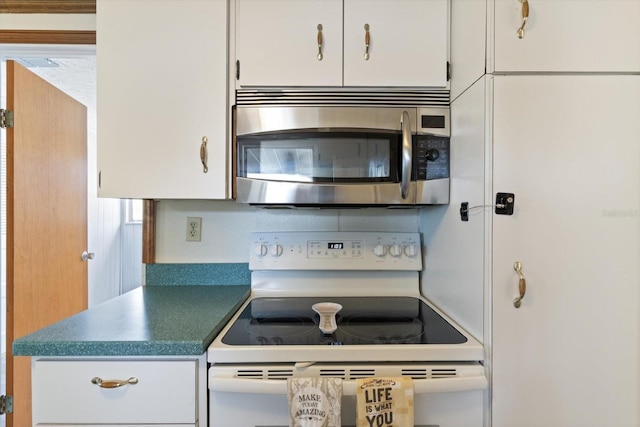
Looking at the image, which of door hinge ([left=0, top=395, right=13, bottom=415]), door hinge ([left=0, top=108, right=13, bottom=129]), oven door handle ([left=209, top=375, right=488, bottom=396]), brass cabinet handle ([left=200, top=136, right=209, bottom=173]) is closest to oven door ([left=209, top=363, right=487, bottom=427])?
oven door handle ([left=209, top=375, right=488, bottom=396])

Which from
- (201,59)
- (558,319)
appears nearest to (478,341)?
(558,319)

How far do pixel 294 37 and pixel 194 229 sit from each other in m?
0.93

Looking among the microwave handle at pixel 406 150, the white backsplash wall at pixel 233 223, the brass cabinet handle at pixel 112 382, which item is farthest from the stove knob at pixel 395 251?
the brass cabinet handle at pixel 112 382

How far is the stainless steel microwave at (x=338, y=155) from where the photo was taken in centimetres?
118

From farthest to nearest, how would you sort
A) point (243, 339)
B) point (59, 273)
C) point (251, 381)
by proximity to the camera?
1. point (59, 273)
2. point (243, 339)
3. point (251, 381)

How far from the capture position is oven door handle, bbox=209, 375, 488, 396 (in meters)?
0.83

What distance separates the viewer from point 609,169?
0.89 m

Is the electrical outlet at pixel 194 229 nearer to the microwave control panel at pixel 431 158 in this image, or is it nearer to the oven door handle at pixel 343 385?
the oven door handle at pixel 343 385

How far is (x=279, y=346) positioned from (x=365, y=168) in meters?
0.66

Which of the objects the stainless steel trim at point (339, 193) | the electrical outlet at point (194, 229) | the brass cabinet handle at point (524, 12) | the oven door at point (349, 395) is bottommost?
the oven door at point (349, 395)

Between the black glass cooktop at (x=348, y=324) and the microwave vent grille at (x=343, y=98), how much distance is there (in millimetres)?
762

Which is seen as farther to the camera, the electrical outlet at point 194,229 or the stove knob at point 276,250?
the electrical outlet at point 194,229

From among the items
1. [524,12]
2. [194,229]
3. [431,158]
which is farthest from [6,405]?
[524,12]

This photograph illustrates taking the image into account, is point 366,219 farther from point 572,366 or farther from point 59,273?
point 59,273
